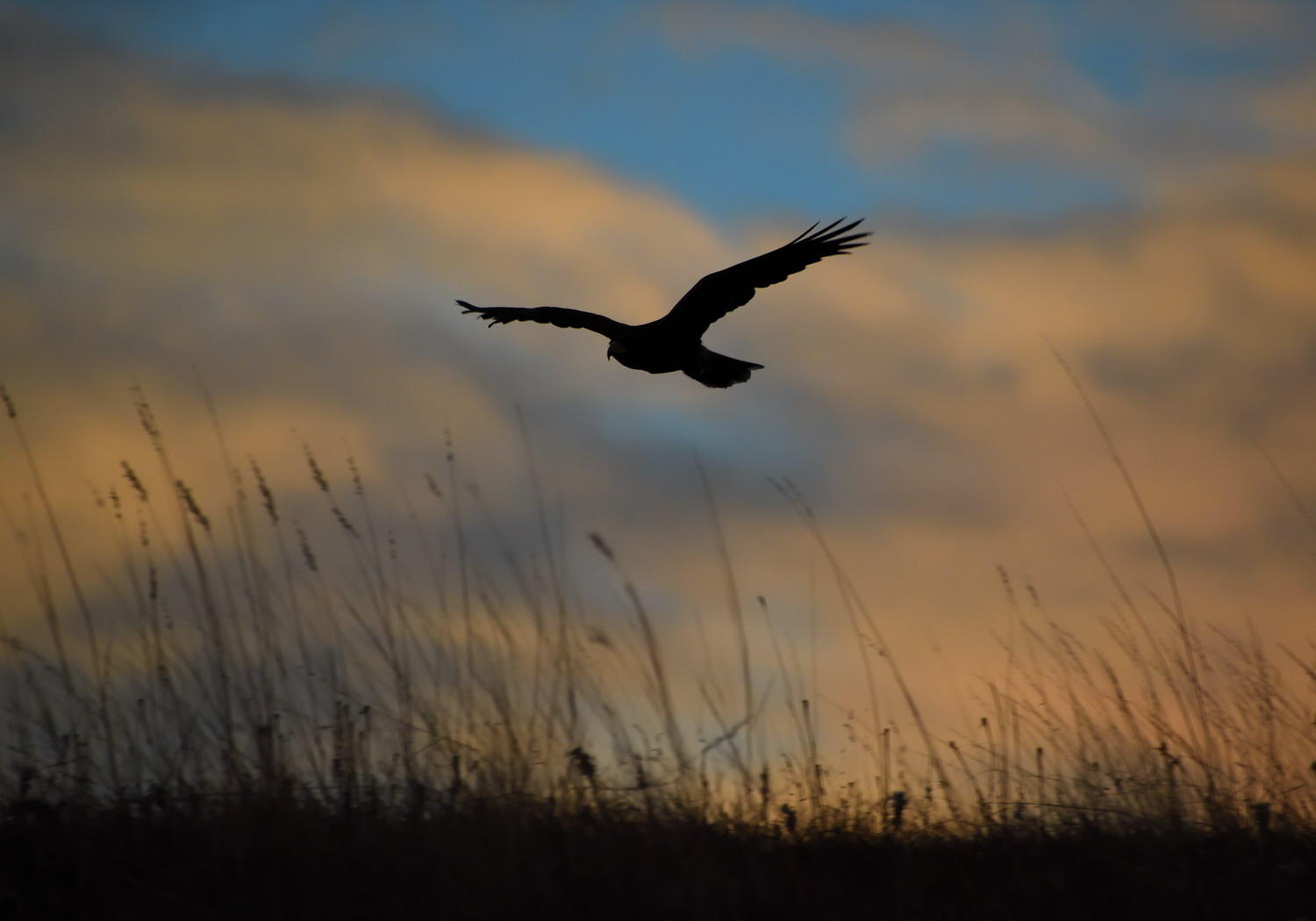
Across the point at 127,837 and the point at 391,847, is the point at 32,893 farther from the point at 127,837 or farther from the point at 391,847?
the point at 391,847

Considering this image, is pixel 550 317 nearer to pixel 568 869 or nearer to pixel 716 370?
pixel 716 370

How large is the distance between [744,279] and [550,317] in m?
1.31

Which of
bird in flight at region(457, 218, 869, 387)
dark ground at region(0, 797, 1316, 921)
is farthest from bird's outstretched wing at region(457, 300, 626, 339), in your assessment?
dark ground at region(0, 797, 1316, 921)

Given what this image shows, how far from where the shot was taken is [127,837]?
374cm

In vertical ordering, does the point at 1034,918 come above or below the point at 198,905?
below

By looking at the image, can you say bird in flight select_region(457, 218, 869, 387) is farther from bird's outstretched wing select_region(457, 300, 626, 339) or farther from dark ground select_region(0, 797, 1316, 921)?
dark ground select_region(0, 797, 1316, 921)

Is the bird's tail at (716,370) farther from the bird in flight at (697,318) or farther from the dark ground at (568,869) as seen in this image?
the dark ground at (568,869)

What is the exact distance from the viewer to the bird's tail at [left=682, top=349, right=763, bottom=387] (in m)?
8.08

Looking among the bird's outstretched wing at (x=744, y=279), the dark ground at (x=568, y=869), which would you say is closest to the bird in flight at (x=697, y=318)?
the bird's outstretched wing at (x=744, y=279)

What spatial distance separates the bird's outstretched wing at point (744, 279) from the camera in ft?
23.5

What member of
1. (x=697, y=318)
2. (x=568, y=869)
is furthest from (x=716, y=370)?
(x=568, y=869)

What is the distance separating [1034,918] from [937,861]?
0.42m

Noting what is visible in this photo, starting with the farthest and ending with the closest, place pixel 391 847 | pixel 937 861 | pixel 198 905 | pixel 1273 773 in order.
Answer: pixel 1273 773
pixel 937 861
pixel 391 847
pixel 198 905

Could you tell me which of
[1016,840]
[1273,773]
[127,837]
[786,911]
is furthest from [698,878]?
[1273,773]
